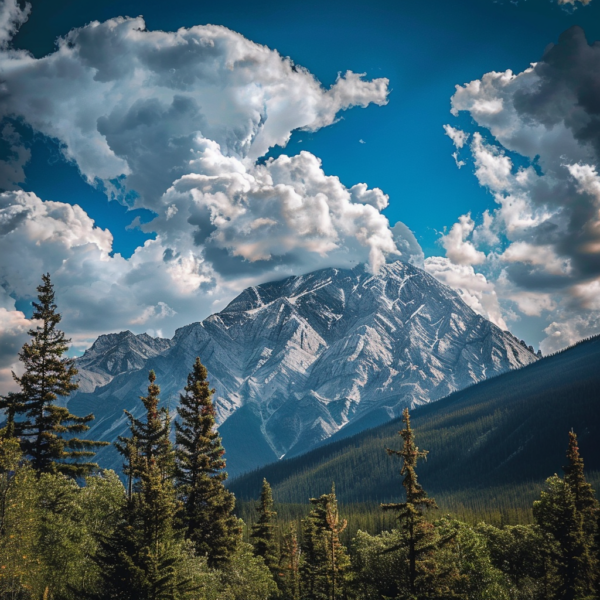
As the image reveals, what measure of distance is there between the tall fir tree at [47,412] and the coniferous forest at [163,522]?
0.08m

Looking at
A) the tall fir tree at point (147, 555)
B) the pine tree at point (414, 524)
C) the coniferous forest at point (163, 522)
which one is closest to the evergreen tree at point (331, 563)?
the coniferous forest at point (163, 522)

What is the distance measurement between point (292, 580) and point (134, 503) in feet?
152

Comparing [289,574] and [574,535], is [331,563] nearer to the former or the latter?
[574,535]

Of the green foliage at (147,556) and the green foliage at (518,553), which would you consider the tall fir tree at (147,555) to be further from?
the green foliage at (518,553)

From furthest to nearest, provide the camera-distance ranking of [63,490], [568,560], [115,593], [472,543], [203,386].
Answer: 1. [472,543]
2. [568,560]
3. [203,386]
4. [63,490]
5. [115,593]

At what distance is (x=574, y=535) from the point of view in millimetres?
40875

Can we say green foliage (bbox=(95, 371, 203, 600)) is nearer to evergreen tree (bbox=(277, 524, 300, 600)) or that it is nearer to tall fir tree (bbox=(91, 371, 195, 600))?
tall fir tree (bbox=(91, 371, 195, 600))

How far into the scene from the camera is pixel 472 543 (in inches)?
1809

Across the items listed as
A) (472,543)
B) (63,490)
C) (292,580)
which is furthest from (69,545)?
(292,580)

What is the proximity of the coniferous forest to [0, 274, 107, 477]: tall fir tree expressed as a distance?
80 mm

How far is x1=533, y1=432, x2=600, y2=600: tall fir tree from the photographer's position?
40844mm

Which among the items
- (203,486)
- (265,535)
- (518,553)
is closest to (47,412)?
(203,486)

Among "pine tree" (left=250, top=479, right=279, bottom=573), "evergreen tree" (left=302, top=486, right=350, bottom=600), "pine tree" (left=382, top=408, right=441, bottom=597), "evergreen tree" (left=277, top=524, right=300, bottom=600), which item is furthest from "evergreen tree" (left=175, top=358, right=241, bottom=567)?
"evergreen tree" (left=277, top=524, right=300, bottom=600)

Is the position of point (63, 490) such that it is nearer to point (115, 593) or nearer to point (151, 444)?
point (151, 444)
